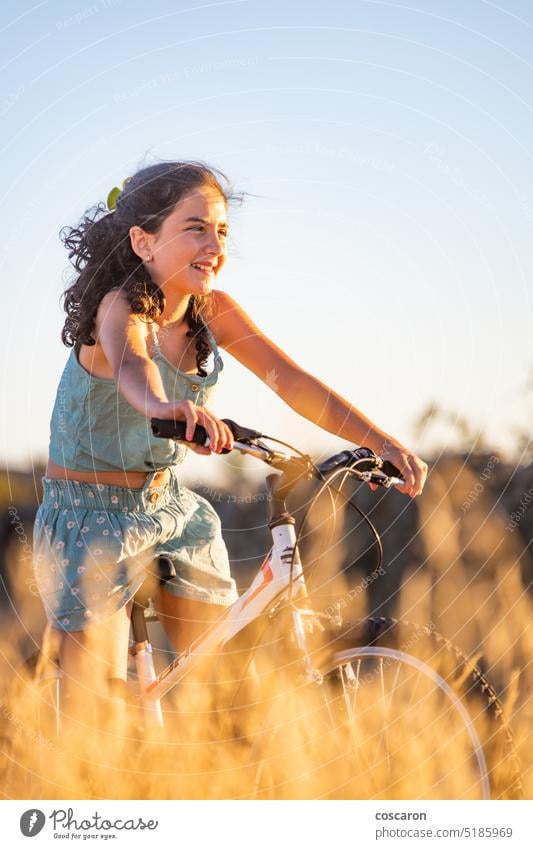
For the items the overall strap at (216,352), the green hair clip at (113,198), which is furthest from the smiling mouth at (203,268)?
the green hair clip at (113,198)

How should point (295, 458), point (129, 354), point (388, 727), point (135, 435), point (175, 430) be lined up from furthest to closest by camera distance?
point (135, 435) → point (388, 727) → point (129, 354) → point (295, 458) → point (175, 430)

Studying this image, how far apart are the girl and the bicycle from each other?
0.74ft

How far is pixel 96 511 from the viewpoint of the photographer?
148 inches

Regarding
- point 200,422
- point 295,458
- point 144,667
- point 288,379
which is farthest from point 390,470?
point 144,667

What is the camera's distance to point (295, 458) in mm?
3178

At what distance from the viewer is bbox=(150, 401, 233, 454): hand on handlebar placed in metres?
2.81

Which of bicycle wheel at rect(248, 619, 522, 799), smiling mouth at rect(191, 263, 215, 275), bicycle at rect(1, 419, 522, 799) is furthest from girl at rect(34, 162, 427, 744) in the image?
bicycle wheel at rect(248, 619, 522, 799)

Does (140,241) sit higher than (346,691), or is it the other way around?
(140,241)

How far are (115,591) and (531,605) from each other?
2341mm

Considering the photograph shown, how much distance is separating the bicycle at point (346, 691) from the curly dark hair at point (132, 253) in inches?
31.6

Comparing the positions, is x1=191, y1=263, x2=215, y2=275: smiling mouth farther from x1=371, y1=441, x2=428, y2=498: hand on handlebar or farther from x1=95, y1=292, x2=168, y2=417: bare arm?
x1=371, y1=441, x2=428, y2=498: hand on handlebar

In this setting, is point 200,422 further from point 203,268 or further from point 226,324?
point 226,324

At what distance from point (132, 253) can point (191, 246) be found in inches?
12.8

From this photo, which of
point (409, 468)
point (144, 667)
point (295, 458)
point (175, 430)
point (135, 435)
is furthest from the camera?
point (144, 667)
